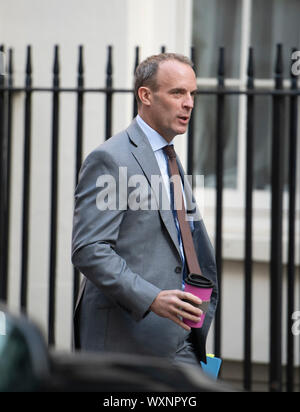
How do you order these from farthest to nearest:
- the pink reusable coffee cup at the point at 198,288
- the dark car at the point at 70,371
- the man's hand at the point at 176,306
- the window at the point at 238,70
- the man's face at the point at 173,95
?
the window at the point at 238,70 < the man's face at the point at 173,95 < the pink reusable coffee cup at the point at 198,288 < the man's hand at the point at 176,306 < the dark car at the point at 70,371

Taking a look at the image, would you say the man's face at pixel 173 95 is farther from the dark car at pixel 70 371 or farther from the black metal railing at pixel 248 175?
the black metal railing at pixel 248 175

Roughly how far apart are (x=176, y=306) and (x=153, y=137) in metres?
0.75

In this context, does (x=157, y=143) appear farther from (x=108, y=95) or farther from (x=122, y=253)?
(x=108, y=95)

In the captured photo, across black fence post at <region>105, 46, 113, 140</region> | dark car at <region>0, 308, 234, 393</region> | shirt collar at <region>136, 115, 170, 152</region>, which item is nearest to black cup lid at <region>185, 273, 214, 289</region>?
shirt collar at <region>136, 115, 170, 152</region>

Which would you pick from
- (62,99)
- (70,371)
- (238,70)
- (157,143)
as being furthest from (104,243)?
(238,70)

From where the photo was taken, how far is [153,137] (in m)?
3.49

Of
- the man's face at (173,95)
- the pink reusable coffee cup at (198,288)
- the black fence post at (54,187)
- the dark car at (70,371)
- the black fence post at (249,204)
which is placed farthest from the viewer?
the black fence post at (54,187)

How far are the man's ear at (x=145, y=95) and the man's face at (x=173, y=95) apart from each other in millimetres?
13

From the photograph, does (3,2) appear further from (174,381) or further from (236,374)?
(174,381)

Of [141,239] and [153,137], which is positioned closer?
[141,239]

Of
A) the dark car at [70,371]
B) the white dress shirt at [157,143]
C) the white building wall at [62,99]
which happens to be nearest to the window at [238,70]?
the white building wall at [62,99]

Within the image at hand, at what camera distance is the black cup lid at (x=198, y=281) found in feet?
10.7

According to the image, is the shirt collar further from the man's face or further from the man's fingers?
the man's fingers

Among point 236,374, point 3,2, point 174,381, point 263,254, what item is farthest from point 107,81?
point 174,381
